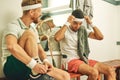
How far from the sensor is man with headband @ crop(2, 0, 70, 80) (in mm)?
1837

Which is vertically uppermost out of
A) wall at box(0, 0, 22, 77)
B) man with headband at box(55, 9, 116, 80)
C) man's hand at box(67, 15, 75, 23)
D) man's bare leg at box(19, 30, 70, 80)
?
wall at box(0, 0, 22, 77)

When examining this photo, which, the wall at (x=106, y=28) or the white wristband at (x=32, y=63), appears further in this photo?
the wall at (x=106, y=28)

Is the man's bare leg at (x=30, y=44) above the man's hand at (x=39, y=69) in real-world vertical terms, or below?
above

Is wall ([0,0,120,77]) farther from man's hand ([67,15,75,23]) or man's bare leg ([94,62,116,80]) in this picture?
man's bare leg ([94,62,116,80])

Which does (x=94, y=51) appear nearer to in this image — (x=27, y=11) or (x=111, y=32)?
(x=111, y=32)

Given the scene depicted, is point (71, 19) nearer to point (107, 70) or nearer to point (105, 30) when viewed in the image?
point (107, 70)

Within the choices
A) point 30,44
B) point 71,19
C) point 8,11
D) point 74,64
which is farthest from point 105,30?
point 30,44

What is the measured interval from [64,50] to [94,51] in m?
1.08

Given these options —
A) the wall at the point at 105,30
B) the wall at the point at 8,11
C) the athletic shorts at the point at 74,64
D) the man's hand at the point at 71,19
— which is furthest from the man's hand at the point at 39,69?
the wall at the point at 105,30

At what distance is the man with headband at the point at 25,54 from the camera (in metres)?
1.84

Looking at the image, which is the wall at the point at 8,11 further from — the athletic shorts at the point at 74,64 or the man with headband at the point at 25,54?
the athletic shorts at the point at 74,64


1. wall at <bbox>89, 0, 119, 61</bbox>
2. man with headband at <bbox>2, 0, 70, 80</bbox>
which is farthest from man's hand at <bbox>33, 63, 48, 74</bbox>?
wall at <bbox>89, 0, 119, 61</bbox>

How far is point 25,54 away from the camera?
1.84 meters

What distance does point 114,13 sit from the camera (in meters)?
4.36
